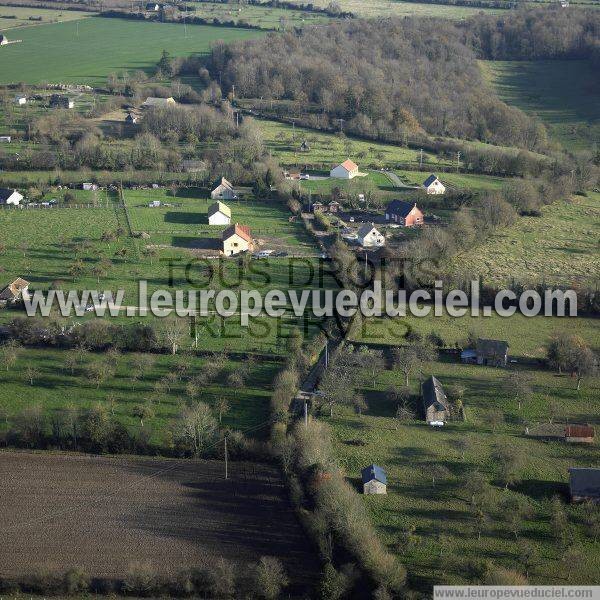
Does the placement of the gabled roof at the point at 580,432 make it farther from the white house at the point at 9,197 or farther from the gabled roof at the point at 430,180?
the white house at the point at 9,197

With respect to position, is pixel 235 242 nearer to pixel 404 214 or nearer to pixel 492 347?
pixel 404 214

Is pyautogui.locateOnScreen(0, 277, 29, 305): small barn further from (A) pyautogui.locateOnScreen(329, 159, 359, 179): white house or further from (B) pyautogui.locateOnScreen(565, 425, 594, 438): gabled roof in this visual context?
(A) pyautogui.locateOnScreen(329, 159, 359, 179): white house

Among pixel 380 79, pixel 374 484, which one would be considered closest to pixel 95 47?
pixel 380 79

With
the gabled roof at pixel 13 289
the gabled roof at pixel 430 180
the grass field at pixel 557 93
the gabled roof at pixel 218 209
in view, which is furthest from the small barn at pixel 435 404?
the grass field at pixel 557 93

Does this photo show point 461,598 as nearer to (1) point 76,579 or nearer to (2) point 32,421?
(1) point 76,579

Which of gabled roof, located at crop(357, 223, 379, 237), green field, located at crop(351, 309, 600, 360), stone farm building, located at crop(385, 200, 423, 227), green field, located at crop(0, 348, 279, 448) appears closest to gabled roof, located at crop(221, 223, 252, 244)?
gabled roof, located at crop(357, 223, 379, 237)

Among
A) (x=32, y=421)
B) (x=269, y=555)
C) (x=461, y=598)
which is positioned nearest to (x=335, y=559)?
(x=269, y=555)
